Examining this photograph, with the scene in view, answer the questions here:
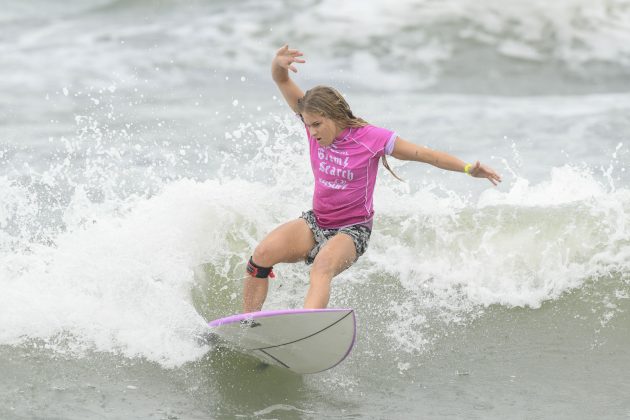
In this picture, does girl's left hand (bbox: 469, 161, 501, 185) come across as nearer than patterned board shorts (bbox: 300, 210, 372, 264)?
Yes

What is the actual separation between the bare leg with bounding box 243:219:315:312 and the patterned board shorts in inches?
1.1

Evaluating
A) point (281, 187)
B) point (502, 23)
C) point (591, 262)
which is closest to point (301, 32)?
point (502, 23)

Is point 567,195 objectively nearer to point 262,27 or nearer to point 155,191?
point 155,191

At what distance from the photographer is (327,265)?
5.48 metres

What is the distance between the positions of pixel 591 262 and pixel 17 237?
422 centimetres

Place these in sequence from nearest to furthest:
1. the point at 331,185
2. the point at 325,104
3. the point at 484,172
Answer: the point at 484,172 < the point at 325,104 < the point at 331,185

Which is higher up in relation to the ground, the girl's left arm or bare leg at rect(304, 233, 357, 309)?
the girl's left arm

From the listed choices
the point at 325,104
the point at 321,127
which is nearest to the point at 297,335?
the point at 321,127

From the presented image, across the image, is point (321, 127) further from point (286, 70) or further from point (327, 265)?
point (327, 265)

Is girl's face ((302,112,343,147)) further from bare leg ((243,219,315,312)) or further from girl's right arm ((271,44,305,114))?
bare leg ((243,219,315,312))

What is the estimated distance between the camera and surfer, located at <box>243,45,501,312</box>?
5.48 meters

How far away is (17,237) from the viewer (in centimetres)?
737

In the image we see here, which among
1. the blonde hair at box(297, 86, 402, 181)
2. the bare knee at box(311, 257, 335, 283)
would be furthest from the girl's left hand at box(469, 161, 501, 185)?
the bare knee at box(311, 257, 335, 283)

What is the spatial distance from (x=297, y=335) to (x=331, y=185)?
2.94 feet
